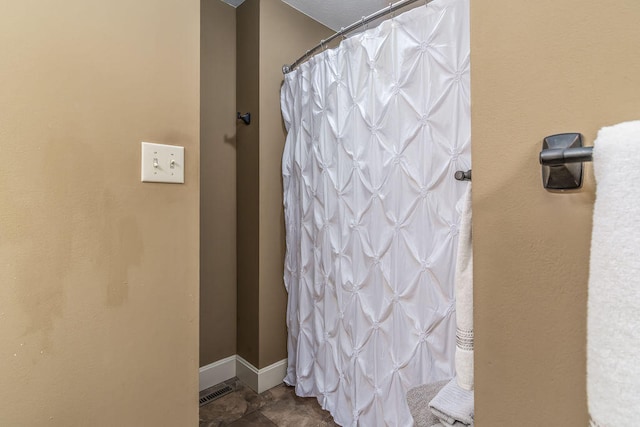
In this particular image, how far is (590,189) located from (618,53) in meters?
0.16

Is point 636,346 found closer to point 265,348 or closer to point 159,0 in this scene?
point 159,0

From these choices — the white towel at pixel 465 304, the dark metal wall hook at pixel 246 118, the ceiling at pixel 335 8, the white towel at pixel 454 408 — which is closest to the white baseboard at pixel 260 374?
the white towel at pixel 454 408

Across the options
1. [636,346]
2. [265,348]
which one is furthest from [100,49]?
[265,348]

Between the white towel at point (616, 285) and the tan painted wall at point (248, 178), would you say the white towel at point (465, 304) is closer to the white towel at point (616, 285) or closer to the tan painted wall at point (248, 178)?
the white towel at point (616, 285)

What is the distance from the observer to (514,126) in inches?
17.7

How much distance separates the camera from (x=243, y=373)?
1.95 metres

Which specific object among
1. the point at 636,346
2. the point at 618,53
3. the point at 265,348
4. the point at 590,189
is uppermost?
the point at 618,53

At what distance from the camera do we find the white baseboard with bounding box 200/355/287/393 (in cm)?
186

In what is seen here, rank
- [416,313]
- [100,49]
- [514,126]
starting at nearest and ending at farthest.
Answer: [514,126] → [100,49] → [416,313]

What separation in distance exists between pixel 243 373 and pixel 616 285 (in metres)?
2.03

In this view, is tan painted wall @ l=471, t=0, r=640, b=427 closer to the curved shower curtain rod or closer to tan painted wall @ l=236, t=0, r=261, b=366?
the curved shower curtain rod

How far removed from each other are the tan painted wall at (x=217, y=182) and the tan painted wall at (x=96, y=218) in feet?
2.98

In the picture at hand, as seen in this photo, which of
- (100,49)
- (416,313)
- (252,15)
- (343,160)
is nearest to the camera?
(100,49)

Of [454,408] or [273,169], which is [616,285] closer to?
[454,408]
